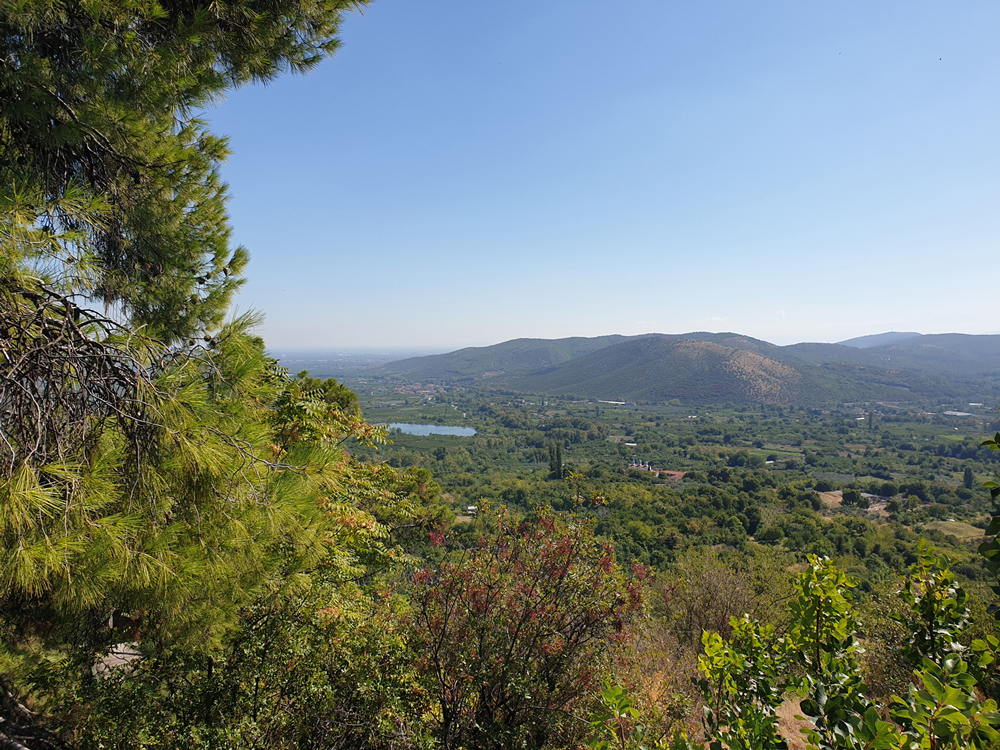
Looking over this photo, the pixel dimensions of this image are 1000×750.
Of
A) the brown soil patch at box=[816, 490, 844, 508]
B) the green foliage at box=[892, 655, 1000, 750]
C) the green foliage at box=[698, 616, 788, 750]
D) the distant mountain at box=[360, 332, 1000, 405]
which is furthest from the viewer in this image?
the distant mountain at box=[360, 332, 1000, 405]

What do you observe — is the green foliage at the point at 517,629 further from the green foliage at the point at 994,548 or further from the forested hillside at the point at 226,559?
the green foliage at the point at 994,548

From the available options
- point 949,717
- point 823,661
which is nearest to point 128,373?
point 949,717

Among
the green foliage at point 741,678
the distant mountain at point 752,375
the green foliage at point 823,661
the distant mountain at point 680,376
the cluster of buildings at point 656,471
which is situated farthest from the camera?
the distant mountain at point 752,375

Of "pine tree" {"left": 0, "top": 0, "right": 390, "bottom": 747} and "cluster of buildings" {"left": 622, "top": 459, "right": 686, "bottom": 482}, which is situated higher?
"pine tree" {"left": 0, "top": 0, "right": 390, "bottom": 747}

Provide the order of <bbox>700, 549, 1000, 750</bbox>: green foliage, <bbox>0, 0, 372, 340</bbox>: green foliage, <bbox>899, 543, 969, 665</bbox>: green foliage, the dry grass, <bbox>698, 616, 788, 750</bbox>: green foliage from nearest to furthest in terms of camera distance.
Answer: <bbox>700, 549, 1000, 750</bbox>: green foliage → <bbox>698, 616, 788, 750</bbox>: green foliage → <bbox>899, 543, 969, 665</bbox>: green foliage → <bbox>0, 0, 372, 340</bbox>: green foliage → the dry grass

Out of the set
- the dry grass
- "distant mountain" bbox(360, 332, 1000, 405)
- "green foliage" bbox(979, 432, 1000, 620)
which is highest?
"green foliage" bbox(979, 432, 1000, 620)

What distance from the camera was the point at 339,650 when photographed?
3.50 meters

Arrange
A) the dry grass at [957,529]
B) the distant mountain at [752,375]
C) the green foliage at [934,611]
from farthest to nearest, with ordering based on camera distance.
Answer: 1. the distant mountain at [752,375]
2. the dry grass at [957,529]
3. the green foliage at [934,611]

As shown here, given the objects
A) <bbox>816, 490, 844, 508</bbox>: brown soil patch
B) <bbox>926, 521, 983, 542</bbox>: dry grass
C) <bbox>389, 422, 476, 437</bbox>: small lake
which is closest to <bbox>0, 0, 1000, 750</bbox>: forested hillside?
<bbox>926, 521, 983, 542</bbox>: dry grass

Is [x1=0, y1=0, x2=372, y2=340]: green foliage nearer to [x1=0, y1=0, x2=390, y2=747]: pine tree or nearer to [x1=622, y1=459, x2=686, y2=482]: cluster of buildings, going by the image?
[x1=0, y1=0, x2=390, y2=747]: pine tree

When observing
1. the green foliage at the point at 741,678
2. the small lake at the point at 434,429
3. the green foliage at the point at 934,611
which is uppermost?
the green foliage at the point at 934,611

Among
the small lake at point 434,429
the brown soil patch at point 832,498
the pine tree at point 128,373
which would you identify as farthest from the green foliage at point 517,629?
the small lake at point 434,429

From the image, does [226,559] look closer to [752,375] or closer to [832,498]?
[832,498]

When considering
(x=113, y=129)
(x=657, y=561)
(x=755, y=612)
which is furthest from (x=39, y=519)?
(x=657, y=561)
